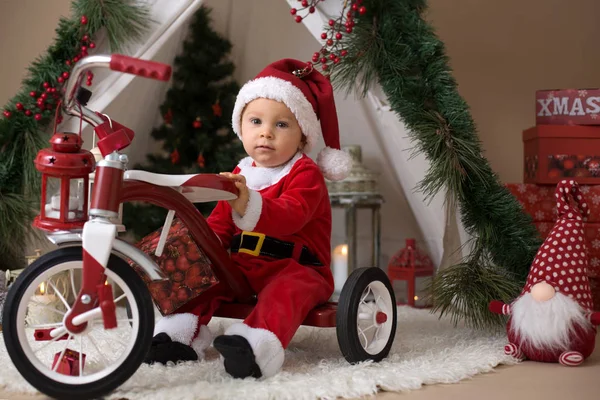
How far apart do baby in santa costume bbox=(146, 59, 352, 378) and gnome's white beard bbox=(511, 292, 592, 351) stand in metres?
0.44

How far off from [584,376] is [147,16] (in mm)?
1438

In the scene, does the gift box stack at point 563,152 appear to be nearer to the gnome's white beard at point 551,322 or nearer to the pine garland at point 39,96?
the gnome's white beard at point 551,322

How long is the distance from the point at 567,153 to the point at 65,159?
4.96 feet

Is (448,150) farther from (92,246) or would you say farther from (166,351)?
(92,246)

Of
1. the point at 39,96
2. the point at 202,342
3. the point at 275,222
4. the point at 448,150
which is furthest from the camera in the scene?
the point at 39,96

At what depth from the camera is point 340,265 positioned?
242 cm

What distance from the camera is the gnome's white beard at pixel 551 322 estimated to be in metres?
1.48

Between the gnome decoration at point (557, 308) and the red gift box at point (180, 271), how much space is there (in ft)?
2.19

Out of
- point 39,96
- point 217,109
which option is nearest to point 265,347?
point 39,96

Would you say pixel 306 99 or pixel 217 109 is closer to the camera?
pixel 306 99

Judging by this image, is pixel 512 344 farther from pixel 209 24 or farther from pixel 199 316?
pixel 209 24

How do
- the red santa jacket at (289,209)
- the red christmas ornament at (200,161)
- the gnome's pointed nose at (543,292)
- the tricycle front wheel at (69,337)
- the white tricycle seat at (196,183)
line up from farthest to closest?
the red christmas ornament at (200,161), the gnome's pointed nose at (543,292), the red santa jacket at (289,209), the white tricycle seat at (196,183), the tricycle front wheel at (69,337)

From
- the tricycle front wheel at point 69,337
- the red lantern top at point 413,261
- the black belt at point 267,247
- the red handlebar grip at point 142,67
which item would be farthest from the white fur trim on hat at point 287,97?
the red lantern top at point 413,261

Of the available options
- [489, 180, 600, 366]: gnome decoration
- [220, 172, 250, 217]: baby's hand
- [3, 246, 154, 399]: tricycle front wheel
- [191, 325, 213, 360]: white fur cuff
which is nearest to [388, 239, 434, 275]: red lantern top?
[489, 180, 600, 366]: gnome decoration
